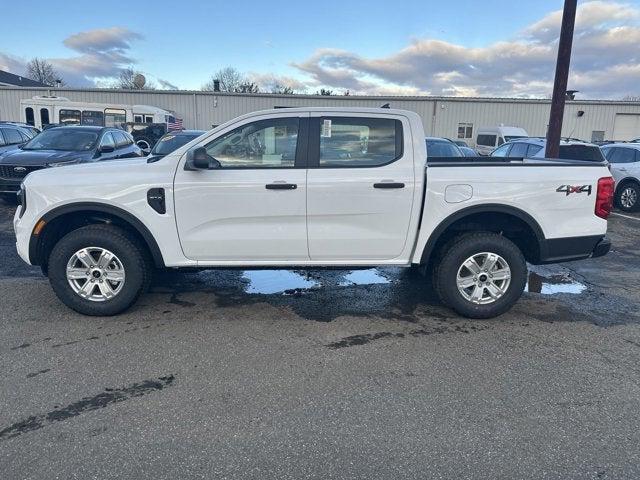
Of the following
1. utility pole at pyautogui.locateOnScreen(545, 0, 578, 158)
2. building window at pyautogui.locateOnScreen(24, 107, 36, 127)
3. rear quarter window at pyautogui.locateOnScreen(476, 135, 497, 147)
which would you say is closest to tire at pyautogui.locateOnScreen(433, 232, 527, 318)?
utility pole at pyautogui.locateOnScreen(545, 0, 578, 158)

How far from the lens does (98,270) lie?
4.43 meters

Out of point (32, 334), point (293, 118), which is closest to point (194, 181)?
point (293, 118)

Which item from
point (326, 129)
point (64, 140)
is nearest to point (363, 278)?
point (326, 129)

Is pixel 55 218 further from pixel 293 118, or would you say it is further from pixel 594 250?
pixel 594 250

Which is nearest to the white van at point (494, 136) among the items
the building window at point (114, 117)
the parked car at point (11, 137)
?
the building window at point (114, 117)

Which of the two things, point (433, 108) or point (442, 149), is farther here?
point (433, 108)

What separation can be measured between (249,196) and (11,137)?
1114 centimetres

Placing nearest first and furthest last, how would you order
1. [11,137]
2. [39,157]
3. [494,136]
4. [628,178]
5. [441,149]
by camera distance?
[39,157] < [441,149] < [628,178] < [11,137] < [494,136]

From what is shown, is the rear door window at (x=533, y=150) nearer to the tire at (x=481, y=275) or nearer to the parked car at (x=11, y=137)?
the tire at (x=481, y=275)

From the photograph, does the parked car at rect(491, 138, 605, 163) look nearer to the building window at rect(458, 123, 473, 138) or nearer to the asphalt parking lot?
the asphalt parking lot

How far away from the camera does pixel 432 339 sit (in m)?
4.17

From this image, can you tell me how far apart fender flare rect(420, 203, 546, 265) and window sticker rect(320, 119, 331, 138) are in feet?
4.35

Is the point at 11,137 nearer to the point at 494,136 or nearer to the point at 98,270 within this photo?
the point at 98,270

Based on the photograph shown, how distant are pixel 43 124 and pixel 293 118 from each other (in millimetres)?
21275
